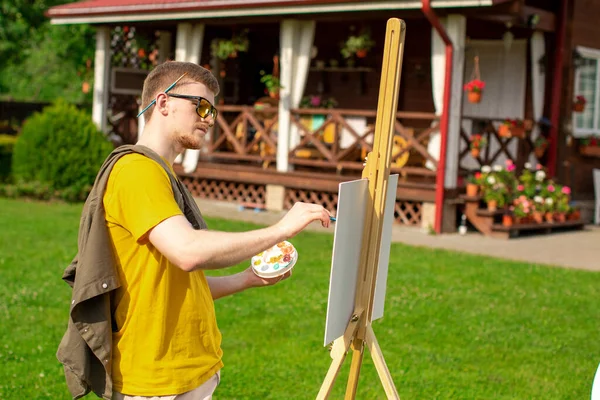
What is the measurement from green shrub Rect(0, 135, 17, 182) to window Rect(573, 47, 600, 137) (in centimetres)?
1018

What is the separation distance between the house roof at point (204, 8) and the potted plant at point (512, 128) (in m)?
2.33

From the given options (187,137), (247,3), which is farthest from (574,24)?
(187,137)

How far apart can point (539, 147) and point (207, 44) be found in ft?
22.5

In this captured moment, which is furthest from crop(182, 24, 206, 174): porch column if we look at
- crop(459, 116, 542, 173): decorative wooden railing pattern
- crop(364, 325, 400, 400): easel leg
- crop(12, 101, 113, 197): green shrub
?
crop(364, 325, 400, 400): easel leg

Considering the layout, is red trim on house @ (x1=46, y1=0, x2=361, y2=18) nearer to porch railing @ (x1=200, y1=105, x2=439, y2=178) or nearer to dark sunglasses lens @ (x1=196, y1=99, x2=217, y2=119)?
porch railing @ (x1=200, y1=105, x2=439, y2=178)

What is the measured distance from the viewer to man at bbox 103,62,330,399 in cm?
269

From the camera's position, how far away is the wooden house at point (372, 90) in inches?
501

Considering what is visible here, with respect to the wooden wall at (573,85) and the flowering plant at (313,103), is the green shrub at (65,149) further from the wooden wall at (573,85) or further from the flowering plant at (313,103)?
the wooden wall at (573,85)

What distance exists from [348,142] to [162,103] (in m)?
12.3

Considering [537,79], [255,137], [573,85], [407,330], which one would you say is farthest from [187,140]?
[573,85]

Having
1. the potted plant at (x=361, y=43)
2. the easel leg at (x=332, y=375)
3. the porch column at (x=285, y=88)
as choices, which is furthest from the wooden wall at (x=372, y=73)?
the easel leg at (x=332, y=375)

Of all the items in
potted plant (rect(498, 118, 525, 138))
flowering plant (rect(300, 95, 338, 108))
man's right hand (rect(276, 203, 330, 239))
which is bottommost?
man's right hand (rect(276, 203, 330, 239))

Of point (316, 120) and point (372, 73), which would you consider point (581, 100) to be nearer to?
point (372, 73)

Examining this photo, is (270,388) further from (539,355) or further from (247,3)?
(247,3)
